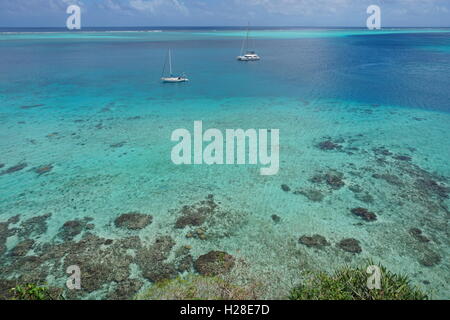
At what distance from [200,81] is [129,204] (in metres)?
43.7

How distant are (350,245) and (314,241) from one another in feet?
6.89

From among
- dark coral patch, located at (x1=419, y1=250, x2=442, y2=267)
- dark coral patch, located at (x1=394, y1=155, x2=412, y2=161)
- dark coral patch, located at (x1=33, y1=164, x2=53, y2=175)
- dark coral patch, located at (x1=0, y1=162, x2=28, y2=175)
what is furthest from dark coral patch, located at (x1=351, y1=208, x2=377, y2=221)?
dark coral patch, located at (x1=0, y1=162, x2=28, y2=175)

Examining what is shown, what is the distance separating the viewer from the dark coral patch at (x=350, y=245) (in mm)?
15672

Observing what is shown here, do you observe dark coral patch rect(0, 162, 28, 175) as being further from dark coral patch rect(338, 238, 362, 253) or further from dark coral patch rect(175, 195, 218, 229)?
dark coral patch rect(338, 238, 362, 253)

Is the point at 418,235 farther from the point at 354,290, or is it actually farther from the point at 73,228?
the point at 73,228

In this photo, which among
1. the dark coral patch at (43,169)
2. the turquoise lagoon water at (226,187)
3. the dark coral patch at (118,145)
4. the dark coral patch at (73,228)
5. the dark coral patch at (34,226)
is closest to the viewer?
the turquoise lagoon water at (226,187)

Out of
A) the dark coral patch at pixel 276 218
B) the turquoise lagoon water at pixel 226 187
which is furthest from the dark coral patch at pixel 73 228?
the dark coral patch at pixel 276 218

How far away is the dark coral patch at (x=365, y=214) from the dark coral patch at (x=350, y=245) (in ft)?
8.79

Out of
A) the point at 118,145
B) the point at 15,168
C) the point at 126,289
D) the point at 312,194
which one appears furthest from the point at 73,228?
the point at 312,194

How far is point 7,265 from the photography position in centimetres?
1472

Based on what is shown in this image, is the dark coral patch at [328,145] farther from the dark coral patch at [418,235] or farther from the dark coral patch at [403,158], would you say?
the dark coral patch at [418,235]

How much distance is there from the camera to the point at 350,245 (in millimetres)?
15984

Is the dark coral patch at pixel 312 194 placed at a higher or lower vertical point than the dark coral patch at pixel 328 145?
lower
